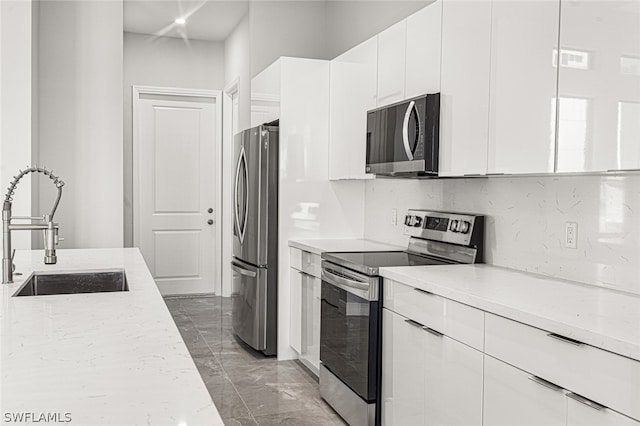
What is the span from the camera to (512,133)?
7.63 ft

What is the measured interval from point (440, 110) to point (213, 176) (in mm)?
4250

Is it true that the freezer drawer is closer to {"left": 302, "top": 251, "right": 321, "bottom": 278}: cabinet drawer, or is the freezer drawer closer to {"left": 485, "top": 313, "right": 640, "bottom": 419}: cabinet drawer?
{"left": 302, "top": 251, "right": 321, "bottom": 278}: cabinet drawer

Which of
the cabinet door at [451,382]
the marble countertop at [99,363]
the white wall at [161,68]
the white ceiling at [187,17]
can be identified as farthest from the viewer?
the white wall at [161,68]

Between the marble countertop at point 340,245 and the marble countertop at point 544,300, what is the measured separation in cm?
93

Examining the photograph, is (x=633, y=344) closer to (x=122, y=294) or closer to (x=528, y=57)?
(x=528, y=57)

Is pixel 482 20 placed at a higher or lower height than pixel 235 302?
higher

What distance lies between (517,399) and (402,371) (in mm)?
786

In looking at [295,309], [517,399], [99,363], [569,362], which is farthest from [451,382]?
[295,309]

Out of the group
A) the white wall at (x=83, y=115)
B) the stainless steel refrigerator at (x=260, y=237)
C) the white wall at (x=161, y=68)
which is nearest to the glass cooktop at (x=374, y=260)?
the stainless steel refrigerator at (x=260, y=237)

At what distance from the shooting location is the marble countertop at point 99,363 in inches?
39.0

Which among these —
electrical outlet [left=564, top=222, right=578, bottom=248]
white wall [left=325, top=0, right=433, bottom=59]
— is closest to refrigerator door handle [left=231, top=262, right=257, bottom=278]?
white wall [left=325, top=0, right=433, bottom=59]

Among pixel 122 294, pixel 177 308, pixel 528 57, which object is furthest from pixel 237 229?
pixel 528 57

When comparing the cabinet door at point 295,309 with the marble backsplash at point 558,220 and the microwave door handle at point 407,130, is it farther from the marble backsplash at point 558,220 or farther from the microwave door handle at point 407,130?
the microwave door handle at point 407,130

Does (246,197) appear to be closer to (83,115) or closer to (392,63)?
(83,115)
